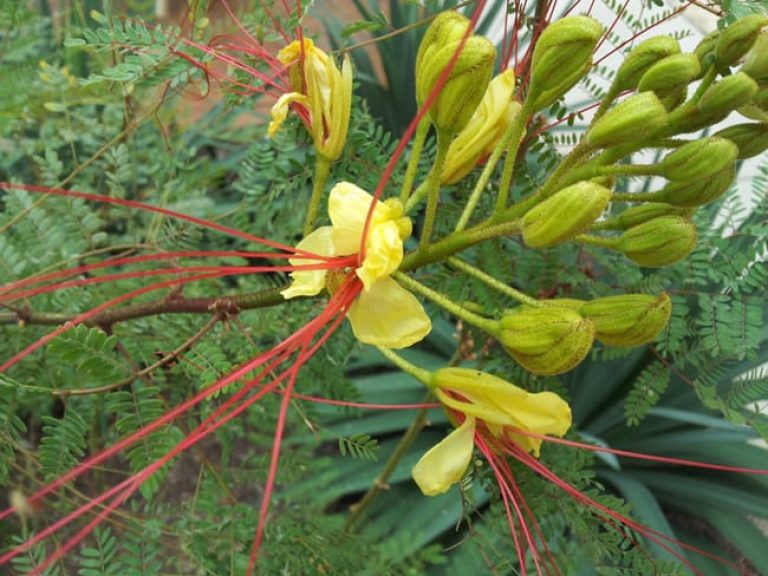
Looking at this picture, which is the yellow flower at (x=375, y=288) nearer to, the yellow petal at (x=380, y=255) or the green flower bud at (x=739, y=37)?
the yellow petal at (x=380, y=255)

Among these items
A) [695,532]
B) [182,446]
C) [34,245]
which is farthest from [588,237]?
[695,532]

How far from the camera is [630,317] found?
55 centimetres

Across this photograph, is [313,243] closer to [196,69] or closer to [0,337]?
[196,69]

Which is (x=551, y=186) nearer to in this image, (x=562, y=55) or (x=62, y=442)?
(x=562, y=55)

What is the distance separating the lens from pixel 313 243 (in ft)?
1.87

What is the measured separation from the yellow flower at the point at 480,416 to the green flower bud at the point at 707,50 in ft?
0.82

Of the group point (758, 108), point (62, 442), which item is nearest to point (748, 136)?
point (758, 108)

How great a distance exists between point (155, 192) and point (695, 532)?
3.81ft

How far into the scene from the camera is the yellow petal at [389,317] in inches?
21.4

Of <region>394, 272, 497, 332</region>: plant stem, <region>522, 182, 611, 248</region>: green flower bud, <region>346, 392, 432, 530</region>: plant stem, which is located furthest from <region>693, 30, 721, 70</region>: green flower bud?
<region>346, 392, 432, 530</region>: plant stem

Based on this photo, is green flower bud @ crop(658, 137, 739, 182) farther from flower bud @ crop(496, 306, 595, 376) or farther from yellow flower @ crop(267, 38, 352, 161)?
yellow flower @ crop(267, 38, 352, 161)

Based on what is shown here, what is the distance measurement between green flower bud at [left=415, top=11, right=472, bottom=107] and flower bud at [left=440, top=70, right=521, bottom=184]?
76mm

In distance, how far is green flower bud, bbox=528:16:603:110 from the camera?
55 centimetres

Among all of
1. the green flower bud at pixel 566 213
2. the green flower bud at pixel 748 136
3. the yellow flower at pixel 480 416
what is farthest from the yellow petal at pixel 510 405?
the green flower bud at pixel 748 136
